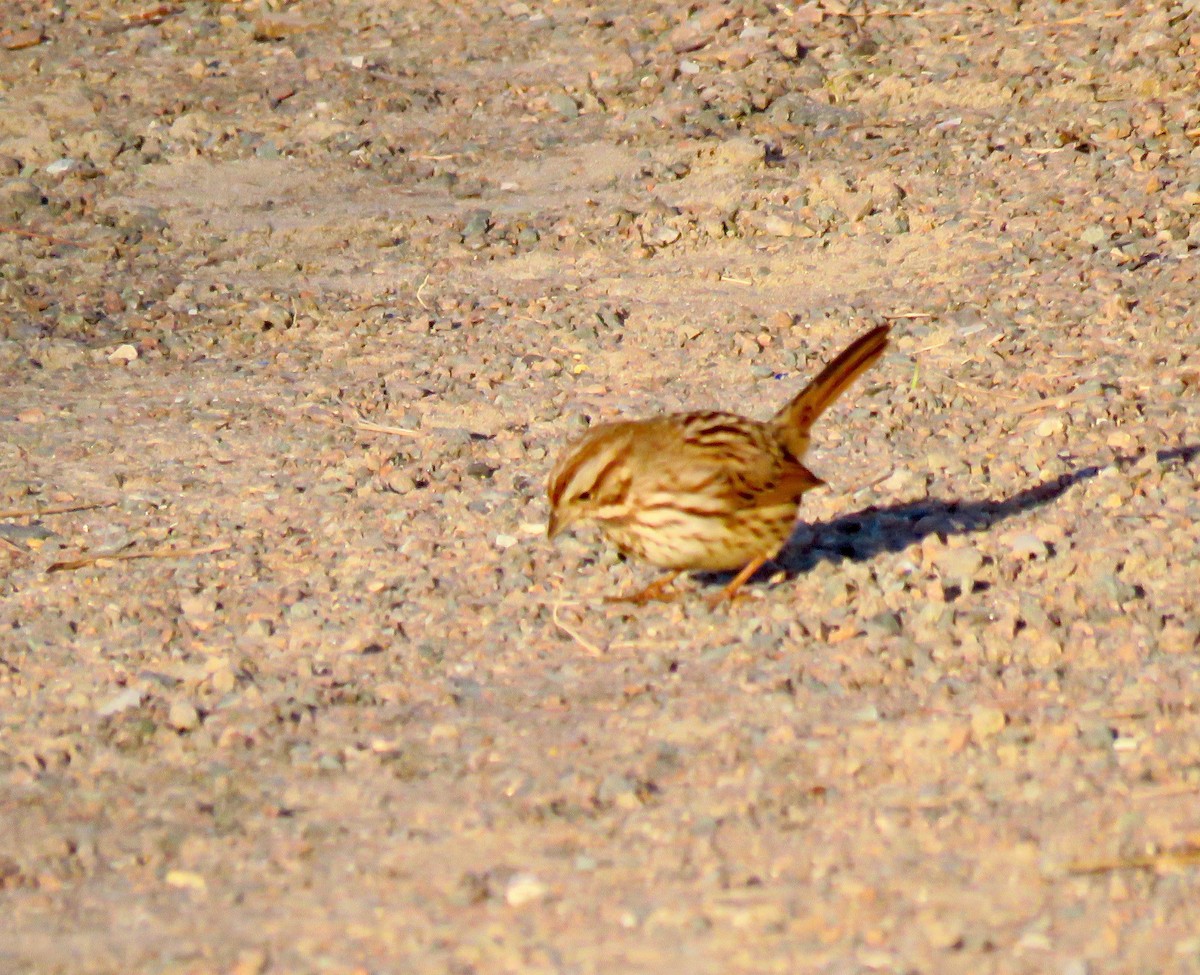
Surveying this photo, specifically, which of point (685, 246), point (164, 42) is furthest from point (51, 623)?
point (164, 42)

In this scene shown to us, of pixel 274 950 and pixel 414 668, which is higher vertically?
pixel 274 950

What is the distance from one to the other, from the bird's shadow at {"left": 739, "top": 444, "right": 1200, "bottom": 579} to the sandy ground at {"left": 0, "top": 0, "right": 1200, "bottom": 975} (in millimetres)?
23

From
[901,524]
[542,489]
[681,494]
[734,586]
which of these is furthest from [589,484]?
[901,524]

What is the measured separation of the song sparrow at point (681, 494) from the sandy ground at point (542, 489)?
22cm

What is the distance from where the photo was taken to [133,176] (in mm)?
10016

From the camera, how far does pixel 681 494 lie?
18.6ft

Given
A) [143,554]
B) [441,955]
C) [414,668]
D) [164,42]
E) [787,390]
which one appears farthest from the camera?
[164,42]

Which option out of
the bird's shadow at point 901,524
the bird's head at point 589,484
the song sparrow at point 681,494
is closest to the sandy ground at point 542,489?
the bird's shadow at point 901,524

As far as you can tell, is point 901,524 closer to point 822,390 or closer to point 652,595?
point 822,390

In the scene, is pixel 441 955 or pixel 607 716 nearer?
pixel 441 955

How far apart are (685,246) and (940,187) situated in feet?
4.71

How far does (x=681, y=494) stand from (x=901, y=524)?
1.05 meters

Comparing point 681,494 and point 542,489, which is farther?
point 542,489

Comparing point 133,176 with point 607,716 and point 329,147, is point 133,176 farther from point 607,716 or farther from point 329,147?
point 607,716
